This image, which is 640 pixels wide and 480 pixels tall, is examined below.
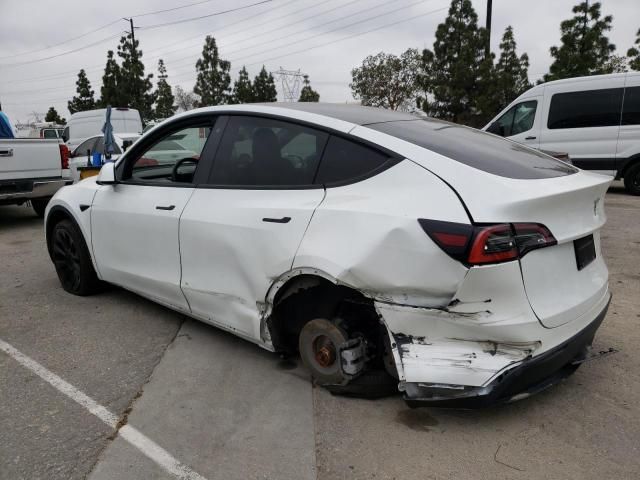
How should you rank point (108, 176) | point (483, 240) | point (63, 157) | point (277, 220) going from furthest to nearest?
point (63, 157)
point (108, 176)
point (277, 220)
point (483, 240)

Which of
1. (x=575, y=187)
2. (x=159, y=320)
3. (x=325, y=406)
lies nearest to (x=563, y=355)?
(x=575, y=187)

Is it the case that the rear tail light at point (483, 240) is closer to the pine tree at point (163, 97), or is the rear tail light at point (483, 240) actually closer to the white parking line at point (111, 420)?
the white parking line at point (111, 420)

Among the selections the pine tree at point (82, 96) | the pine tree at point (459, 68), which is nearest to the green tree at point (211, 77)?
the pine tree at point (82, 96)

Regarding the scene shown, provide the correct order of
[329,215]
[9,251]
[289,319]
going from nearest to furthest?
[329,215] → [289,319] → [9,251]

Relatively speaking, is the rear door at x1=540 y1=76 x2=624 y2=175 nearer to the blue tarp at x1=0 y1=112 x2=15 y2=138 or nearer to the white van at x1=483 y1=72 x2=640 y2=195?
the white van at x1=483 y1=72 x2=640 y2=195

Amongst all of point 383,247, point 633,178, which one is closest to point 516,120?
point 633,178

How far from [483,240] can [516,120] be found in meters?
9.64

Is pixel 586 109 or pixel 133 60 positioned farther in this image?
pixel 133 60

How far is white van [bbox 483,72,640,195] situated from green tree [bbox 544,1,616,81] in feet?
28.2

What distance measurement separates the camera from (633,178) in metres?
9.92

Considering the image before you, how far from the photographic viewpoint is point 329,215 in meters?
2.59

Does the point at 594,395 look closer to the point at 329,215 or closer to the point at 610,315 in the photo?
the point at 610,315

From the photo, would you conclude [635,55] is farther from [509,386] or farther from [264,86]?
[264,86]

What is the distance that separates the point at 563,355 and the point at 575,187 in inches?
31.4
